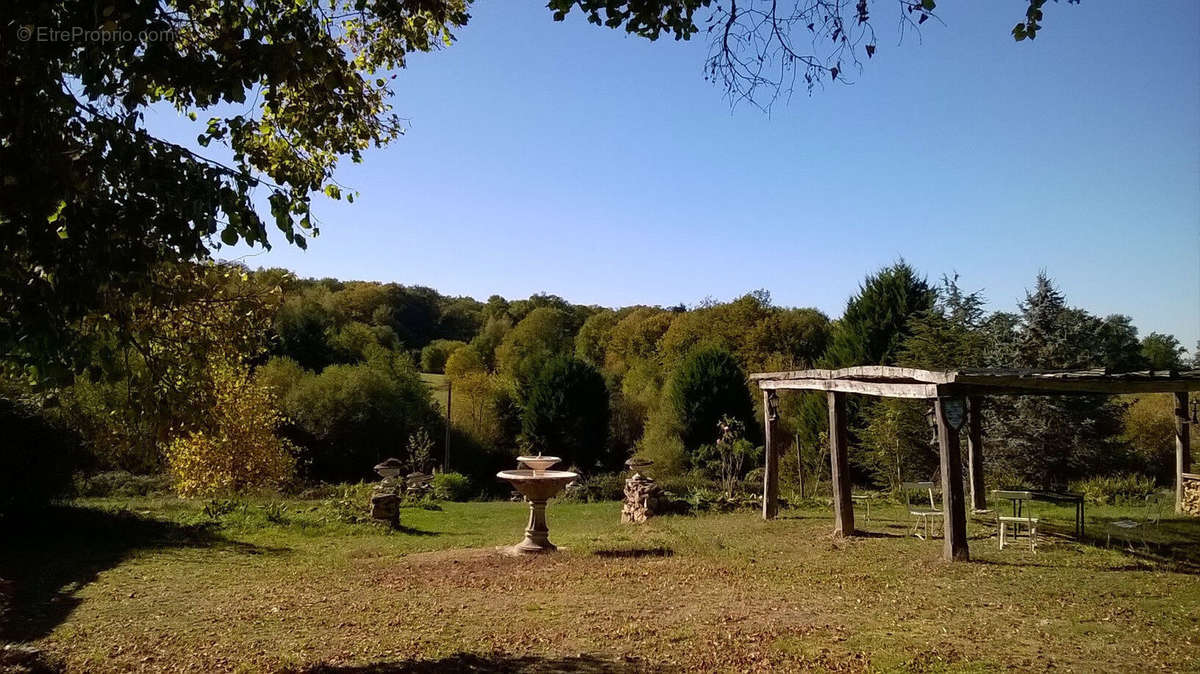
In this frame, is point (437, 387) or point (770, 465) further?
point (437, 387)

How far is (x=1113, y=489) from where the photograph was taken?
16.4 metres

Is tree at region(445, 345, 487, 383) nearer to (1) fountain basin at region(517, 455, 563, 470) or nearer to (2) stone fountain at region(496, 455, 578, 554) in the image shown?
(1) fountain basin at region(517, 455, 563, 470)

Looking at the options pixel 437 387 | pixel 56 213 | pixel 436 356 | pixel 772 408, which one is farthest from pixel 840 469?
pixel 436 356

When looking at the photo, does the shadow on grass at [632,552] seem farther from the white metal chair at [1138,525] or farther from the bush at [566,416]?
the bush at [566,416]

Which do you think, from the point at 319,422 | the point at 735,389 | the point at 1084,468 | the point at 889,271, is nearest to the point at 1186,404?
the point at 1084,468

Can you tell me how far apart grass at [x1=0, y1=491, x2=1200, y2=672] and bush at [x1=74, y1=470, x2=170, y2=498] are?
5.44 meters

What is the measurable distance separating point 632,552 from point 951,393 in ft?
15.3

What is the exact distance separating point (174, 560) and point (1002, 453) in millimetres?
17739

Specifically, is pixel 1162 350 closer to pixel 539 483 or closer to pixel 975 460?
pixel 975 460

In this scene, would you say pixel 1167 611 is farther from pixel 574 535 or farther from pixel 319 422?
pixel 319 422

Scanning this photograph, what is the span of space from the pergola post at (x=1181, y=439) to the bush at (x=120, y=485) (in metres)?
20.8

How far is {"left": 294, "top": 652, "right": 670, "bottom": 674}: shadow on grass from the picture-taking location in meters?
5.23

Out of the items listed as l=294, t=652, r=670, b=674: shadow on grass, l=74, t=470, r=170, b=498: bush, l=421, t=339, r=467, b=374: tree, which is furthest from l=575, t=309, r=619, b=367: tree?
l=294, t=652, r=670, b=674: shadow on grass

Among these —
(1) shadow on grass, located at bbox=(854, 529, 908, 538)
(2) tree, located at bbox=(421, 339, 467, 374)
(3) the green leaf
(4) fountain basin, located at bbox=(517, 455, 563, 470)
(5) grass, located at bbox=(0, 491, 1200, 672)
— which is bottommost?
(5) grass, located at bbox=(0, 491, 1200, 672)
